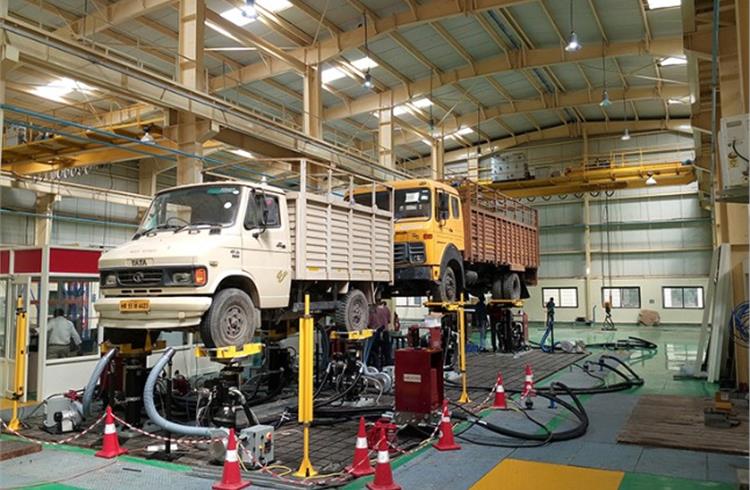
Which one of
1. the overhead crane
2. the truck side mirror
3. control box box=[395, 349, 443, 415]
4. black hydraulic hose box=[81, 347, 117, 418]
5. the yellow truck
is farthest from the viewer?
the overhead crane

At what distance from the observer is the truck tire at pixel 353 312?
959 cm

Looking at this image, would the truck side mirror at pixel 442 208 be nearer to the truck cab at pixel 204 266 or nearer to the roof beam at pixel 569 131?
the truck cab at pixel 204 266

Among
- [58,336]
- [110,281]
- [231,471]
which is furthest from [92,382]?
[231,471]

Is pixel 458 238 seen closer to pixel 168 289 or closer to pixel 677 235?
pixel 168 289

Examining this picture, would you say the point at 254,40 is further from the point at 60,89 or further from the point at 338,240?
the point at 338,240

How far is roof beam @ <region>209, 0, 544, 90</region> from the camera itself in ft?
47.9

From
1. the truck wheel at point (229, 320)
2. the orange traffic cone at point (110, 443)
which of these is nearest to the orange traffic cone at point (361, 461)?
the truck wheel at point (229, 320)

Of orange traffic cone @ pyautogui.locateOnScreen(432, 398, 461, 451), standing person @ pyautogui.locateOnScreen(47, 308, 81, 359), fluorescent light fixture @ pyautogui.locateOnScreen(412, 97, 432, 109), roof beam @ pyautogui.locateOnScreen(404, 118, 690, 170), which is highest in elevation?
roof beam @ pyautogui.locateOnScreen(404, 118, 690, 170)

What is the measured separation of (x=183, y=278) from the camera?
704 centimetres

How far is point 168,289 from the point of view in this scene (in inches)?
280

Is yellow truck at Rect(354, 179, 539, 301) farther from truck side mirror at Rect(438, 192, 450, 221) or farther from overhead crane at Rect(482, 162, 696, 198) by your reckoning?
overhead crane at Rect(482, 162, 696, 198)

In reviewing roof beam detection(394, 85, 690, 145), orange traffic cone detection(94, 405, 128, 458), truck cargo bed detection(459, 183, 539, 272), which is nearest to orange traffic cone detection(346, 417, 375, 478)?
orange traffic cone detection(94, 405, 128, 458)

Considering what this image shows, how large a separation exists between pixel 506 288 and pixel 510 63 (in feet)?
24.4

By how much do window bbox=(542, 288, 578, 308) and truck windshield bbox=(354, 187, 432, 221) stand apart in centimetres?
2093
